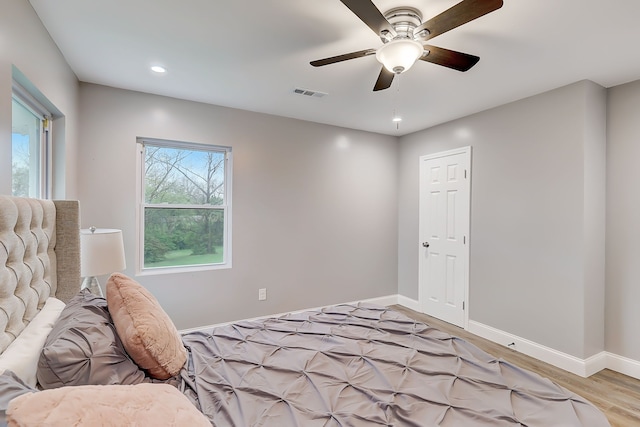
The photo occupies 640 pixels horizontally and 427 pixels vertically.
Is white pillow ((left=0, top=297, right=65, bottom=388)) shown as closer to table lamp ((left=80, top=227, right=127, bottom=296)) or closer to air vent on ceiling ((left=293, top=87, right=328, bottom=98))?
table lamp ((left=80, top=227, right=127, bottom=296))

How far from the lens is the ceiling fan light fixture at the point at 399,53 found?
1697 millimetres

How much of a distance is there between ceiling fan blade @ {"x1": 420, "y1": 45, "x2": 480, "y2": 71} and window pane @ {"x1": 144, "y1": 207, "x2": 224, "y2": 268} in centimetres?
260

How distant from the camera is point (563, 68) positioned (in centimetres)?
246

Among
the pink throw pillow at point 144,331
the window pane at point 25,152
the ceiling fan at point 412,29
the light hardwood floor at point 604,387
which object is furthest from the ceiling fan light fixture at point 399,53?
the light hardwood floor at point 604,387

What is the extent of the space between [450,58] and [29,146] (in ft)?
9.24

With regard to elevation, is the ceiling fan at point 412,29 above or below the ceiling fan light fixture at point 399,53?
above

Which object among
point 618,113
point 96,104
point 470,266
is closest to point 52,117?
point 96,104

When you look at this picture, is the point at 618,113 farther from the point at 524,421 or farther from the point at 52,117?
the point at 52,117

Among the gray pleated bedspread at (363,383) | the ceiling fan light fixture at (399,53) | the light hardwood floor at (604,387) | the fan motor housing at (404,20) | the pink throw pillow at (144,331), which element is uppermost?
the fan motor housing at (404,20)

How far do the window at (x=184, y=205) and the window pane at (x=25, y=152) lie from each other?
0.94 metres

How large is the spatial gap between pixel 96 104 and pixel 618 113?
15.3ft

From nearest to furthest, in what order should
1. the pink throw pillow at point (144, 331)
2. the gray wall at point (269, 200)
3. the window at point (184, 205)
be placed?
the pink throw pillow at point (144, 331) < the gray wall at point (269, 200) < the window at point (184, 205)

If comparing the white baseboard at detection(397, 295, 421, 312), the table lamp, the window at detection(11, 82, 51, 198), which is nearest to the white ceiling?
the window at detection(11, 82, 51, 198)

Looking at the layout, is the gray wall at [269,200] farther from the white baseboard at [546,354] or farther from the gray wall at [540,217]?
the white baseboard at [546,354]
